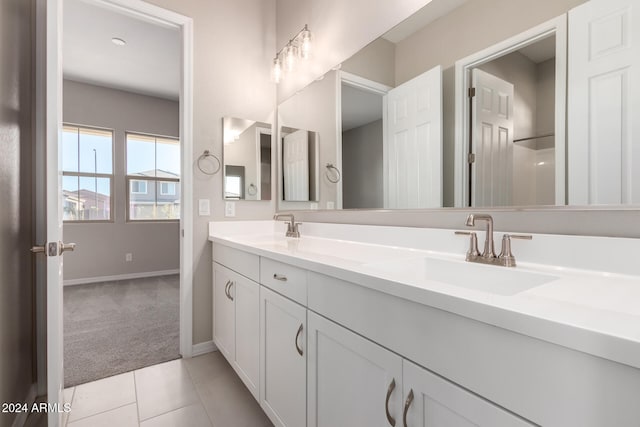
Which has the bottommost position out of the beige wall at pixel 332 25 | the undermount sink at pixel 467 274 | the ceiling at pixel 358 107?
the undermount sink at pixel 467 274

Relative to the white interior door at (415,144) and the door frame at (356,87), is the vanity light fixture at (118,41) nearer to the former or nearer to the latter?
the door frame at (356,87)

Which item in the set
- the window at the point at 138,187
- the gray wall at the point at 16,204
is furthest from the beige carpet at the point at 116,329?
the window at the point at 138,187

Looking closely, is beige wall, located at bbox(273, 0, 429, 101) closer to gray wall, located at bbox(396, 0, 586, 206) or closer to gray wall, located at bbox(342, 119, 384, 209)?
gray wall, located at bbox(396, 0, 586, 206)

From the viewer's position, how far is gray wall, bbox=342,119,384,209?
5.17 feet

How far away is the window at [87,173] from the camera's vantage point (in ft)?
13.2

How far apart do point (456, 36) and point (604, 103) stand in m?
0.61

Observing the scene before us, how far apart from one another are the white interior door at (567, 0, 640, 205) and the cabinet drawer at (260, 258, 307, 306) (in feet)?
3.04

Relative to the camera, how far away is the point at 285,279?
121cm

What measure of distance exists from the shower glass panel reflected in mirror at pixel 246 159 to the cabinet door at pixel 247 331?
81 cm

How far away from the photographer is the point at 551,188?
0.97 meters

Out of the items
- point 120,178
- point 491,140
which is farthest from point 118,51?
point 491,140

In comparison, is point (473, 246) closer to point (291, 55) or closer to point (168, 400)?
point (168, 400)

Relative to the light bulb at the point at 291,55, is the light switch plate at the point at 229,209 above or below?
below

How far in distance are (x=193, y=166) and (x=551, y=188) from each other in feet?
6.49
